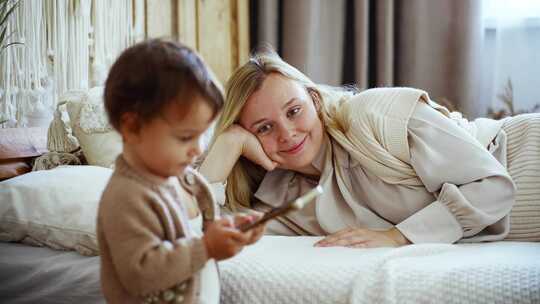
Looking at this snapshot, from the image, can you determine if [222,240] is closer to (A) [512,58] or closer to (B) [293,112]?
(B) [293,112]

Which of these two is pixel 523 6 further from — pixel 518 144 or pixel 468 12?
pixel 518 144

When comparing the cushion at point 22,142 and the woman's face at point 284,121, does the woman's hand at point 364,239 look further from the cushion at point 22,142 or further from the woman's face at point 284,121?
the cushion at point 22,142

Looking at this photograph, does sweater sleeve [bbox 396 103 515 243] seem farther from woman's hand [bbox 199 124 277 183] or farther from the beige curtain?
the beige curtain

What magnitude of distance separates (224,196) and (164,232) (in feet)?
2.72

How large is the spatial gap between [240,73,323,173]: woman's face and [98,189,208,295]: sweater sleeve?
2.41 feet

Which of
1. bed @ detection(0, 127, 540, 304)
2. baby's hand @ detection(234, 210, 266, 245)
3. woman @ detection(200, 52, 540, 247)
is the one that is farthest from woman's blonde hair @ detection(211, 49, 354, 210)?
baby's hand @ detection(234, 210, 266, 245)

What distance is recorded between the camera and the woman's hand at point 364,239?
1.34 metres

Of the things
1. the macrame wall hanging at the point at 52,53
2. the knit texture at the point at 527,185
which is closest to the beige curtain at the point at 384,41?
the macrame wall hanging at the point at 52,53

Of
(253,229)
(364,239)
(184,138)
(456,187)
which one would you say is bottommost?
(364,239)

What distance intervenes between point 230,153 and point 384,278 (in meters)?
0.56

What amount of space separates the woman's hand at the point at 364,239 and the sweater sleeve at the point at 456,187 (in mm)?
21

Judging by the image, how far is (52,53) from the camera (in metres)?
1.83

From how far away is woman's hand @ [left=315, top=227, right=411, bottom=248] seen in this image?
1.34 meters

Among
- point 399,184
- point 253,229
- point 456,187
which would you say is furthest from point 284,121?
point 253,229
